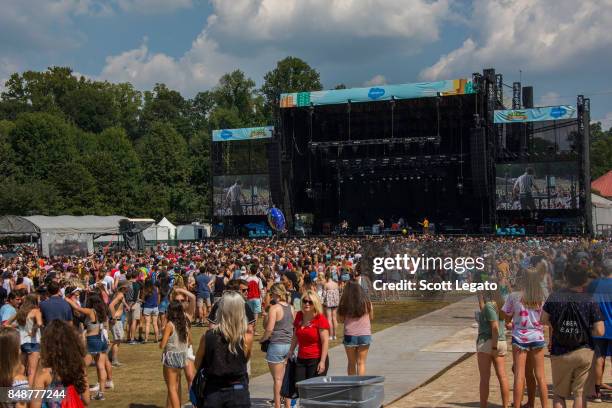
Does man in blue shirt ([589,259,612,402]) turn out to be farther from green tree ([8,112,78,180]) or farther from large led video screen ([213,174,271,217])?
green tree ([8,112,78,180])

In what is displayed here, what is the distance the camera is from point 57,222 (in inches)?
1757

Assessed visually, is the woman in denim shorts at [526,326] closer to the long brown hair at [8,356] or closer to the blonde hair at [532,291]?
the blonde hair at [532,291]

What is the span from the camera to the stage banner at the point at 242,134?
49094mm

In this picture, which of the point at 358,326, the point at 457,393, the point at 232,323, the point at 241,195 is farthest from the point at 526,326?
the point at 241,195

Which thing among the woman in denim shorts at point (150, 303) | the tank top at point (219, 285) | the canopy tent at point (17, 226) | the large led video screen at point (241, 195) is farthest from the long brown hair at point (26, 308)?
the large led video screen at point (241, 195)

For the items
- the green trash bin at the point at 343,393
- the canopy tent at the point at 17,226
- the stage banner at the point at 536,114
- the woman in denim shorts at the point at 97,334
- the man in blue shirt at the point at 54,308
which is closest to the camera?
the green trash bin at the point at 343,393

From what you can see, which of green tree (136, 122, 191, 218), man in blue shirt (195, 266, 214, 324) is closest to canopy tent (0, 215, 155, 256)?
man in blue shirt (195, 266, 214, 324)

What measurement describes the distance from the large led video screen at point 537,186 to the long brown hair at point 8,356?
39.8 m

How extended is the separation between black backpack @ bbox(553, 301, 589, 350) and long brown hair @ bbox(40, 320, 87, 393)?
4.41 meters

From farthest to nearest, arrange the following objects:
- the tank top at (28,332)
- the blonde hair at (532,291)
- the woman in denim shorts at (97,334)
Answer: the woman in denim shorts at (97,334)
the tank top at (28,332)
the blonde hair at (532,291)

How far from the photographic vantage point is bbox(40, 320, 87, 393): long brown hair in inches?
226

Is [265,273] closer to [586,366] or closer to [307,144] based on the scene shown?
[586,366]

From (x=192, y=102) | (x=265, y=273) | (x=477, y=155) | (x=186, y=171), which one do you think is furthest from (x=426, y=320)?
(x=192, y=102)

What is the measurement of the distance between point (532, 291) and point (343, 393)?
3.04 m
